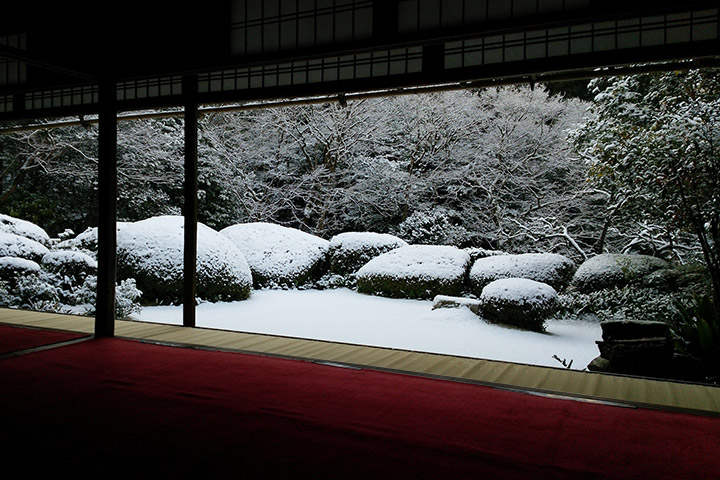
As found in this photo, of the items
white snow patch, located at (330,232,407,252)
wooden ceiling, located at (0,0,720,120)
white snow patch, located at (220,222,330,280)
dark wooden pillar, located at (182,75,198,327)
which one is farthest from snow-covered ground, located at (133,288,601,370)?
wooden ceiling, located at (0,0,720,120)

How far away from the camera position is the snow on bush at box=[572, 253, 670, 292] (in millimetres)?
6004

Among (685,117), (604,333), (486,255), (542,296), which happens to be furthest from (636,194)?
(486,255)

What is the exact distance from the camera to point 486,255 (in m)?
7.90

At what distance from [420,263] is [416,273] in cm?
21

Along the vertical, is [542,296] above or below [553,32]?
below

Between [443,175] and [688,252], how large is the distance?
445 cm

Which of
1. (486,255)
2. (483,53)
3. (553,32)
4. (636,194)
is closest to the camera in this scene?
(553,32)

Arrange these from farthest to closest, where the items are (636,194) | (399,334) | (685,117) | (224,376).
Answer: (399,334), (636,194), (685,117), (224,376)

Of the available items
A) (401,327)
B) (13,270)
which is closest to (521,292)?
(401,327)

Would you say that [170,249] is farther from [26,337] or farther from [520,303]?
[520,303]

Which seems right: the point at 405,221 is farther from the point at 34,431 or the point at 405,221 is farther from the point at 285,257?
the point at 34,431

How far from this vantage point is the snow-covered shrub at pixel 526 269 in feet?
22.2

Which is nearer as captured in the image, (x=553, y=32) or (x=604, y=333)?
(x=553, y=32)

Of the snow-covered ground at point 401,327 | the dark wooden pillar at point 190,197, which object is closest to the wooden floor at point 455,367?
the dark wooden pillar at point 190,197
